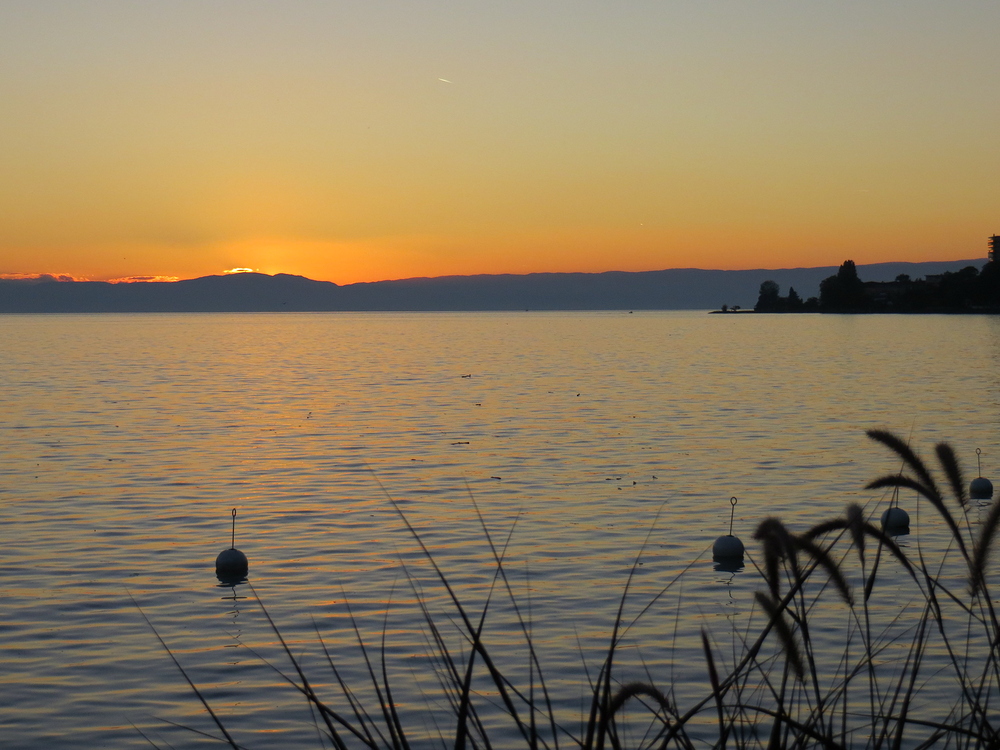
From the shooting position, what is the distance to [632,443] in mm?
25531

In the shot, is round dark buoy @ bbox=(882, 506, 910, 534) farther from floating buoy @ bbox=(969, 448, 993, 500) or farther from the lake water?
floating buoy @ bbox=(969, 448, 993, 500)

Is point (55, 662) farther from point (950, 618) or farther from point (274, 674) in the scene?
point (950, 618)

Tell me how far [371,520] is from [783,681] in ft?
43.5

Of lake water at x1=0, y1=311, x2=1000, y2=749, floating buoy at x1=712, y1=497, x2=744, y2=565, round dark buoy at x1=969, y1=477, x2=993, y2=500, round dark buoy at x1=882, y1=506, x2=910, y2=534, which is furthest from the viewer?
round dark buoy at x1=969, y1=477, x2=993, y2=500

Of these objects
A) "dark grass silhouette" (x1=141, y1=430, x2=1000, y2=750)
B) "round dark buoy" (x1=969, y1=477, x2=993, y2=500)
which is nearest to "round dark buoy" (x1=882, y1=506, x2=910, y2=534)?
"dark grass silhouette" (x1=141, y1=430, x2=1000, y2=750)

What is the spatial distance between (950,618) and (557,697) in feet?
15.8

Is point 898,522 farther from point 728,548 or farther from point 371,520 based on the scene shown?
point 371,520

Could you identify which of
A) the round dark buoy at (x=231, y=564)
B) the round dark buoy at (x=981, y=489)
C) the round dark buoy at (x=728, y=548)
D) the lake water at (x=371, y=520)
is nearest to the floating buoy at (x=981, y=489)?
the round dark buoy at (x=981, y=489)

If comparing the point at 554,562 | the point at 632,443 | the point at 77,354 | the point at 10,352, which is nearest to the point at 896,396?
the point at 632,443

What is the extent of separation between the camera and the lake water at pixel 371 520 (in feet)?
31.4

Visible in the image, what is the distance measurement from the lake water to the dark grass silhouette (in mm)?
384

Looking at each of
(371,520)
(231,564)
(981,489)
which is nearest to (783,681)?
(231,564)

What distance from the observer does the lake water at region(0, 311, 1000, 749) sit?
9562 millimetres

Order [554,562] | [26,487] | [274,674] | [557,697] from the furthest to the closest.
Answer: [26,487] < [554,562] < [274,674] < [557,697]
